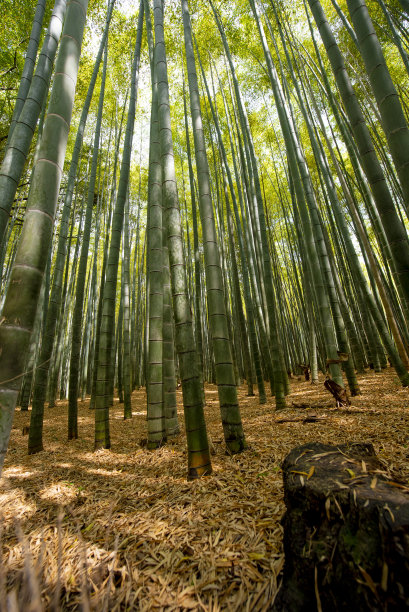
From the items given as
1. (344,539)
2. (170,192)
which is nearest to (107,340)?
(170,192)

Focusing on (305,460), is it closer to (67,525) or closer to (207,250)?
(67,525)

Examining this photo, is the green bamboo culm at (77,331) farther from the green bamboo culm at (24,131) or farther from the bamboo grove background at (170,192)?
the green bamboo culm at (24,131)

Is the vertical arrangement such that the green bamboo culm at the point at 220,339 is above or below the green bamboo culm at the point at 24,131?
below

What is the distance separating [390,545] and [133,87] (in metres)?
4.29

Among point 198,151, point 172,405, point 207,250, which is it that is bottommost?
point 172,405

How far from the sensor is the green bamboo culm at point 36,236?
104 cm

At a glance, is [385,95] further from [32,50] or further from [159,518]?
[32,50]

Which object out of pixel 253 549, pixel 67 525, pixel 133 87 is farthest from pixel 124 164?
pixel 253 549

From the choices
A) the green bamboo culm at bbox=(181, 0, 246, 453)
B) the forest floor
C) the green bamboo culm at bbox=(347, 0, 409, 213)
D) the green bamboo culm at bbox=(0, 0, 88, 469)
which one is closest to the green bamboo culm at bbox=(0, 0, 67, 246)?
the green bamboo culm at bbox=(0, 0, 88, 469)

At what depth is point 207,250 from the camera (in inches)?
88.5

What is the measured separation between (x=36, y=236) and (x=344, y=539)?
5.03 ft

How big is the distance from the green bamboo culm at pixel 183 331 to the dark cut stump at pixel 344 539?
0.84m

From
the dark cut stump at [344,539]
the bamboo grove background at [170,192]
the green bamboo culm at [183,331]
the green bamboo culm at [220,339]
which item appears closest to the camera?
the dark cut stump at [344,539]

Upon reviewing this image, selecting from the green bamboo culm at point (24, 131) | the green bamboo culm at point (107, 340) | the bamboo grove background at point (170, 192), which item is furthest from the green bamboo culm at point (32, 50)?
the green bamboo culm at point (107, 340)
